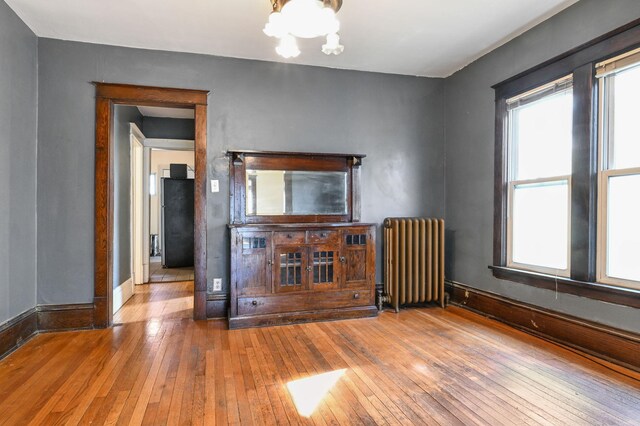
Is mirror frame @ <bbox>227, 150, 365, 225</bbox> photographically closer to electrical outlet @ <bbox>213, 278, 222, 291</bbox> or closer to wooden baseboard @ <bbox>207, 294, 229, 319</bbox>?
electrical outlet @ <bbox>213, 278, 222, 291</bbox>

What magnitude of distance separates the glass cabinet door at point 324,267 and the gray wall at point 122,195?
84.9 inches

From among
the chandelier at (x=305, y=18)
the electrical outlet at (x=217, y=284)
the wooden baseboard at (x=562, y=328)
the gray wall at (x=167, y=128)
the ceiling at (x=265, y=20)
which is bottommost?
the wooden baseboard at (x=562, y=328)

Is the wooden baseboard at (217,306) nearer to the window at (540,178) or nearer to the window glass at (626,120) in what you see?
the window at (540,178)

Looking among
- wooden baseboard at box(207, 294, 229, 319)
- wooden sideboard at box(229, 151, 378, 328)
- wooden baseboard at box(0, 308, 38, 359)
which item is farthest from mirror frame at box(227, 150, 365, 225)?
wooden baseboard at box(0, 308, 38, 359)

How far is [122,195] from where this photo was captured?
4160 millimetres

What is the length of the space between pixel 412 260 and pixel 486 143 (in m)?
1.44

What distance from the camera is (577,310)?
2.71 meters

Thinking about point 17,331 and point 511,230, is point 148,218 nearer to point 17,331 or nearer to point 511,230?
point 17,331

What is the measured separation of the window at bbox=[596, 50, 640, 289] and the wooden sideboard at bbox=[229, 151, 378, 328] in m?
1.87

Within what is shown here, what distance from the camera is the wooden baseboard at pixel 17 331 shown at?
2596 millimetres

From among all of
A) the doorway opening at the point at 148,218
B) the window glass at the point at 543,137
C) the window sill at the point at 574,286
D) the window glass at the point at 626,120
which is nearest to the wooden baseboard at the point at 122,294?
the doorway opening at the point at 148,218

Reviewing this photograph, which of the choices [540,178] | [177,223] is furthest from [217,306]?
[177,223]

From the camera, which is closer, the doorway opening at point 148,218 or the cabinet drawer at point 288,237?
the cabinet drawer at point 288,237

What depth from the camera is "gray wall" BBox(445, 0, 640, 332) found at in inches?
100.0
